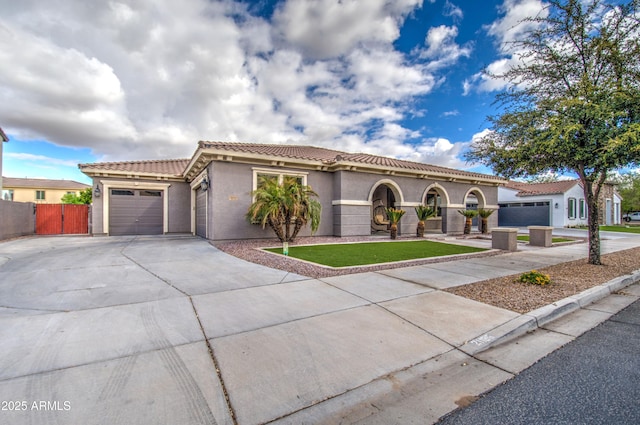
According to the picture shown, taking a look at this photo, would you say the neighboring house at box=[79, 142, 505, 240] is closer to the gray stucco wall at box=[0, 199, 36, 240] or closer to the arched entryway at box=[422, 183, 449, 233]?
the arched entryway at box=[422, 183, 449, 233]

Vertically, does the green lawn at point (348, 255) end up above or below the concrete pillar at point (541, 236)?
below

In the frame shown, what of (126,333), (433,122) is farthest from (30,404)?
(433,122)

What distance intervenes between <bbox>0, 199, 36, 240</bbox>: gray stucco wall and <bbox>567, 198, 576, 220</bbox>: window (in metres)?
39.0

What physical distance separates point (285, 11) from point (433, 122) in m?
12.3

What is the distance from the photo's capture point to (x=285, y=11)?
9.85 metres

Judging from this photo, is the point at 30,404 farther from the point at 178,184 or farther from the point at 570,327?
the point at 178,184

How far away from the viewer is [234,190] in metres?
12.0

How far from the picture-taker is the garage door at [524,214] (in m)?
26.7

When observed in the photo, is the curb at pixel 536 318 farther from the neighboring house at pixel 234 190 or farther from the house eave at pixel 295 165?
the house eave at pixel 295 165

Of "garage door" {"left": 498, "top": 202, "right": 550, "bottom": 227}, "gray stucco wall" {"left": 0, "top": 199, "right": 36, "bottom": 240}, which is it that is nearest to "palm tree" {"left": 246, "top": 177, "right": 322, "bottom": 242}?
"gray stucco wall" {"left": 0, "top": 199, "right": 36, "bottom": 240}

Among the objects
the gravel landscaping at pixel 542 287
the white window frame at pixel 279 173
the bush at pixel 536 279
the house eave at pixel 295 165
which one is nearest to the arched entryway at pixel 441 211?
the house eave at pixel 295 165

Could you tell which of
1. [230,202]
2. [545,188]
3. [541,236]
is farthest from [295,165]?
[545,188]

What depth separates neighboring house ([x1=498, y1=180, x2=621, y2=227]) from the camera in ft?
84.7

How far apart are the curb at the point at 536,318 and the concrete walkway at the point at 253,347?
0.03 m
